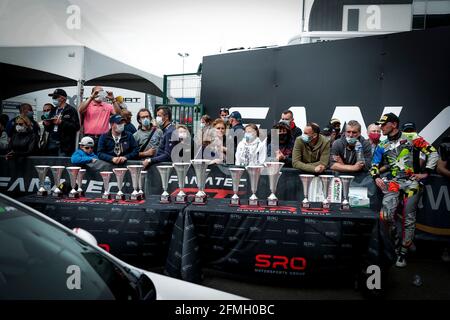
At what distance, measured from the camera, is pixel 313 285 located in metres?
3.46

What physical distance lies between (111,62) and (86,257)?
9316 mm

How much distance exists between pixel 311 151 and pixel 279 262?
66.9 inches

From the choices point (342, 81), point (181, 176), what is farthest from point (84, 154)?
point (342, 81)

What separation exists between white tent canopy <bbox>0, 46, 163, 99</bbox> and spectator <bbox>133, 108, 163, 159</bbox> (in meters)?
4.37

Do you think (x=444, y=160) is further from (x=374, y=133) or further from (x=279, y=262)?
(x=279, y=262)

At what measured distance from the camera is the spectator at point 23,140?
217 inches

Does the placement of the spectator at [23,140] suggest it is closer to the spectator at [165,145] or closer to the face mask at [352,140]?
the spectator at [165,145]

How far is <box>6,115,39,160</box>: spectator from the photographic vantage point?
5.50 metres

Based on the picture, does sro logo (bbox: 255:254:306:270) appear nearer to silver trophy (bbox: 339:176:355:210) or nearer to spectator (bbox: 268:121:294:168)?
silver trophy (bbox: 339:176:355:210)

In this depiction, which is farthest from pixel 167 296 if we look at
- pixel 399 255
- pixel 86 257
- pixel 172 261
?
pixel 399 255

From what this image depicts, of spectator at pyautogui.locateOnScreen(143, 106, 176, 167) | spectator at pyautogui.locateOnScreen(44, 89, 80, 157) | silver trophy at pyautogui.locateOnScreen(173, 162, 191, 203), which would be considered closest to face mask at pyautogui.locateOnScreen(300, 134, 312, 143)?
silver trophy at pyautogui.locateOnScreen(173, 162, 191, 203)
